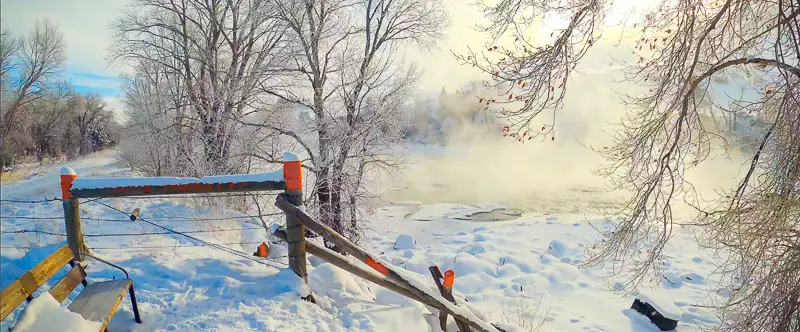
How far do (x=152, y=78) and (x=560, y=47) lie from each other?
14.3 meters

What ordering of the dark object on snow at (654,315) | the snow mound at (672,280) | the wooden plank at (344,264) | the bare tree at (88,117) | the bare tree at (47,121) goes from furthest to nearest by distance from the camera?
the bare tree at (88,117) < the bare tree at (47,121) < the snow mound at (672,280) < the dark object on snow at (654,315) < the wooden plank at (344,264)

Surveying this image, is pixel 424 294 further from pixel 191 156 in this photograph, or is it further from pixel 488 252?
pixel 191 156

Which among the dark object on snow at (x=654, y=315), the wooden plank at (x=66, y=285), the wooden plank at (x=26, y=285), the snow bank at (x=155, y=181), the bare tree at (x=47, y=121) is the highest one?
the bare tree at (x=47, y=121)

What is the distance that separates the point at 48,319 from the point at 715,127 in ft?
22.4

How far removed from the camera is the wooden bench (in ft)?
6.83

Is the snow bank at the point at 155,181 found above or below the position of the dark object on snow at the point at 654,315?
Answer: above

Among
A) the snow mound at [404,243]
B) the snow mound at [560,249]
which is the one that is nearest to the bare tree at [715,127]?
the snow mound at [560,249]

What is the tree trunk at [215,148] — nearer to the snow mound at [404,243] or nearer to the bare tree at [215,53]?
the bare tree at [215,53]

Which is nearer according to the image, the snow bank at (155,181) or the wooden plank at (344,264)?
the snow bank at (155,181)

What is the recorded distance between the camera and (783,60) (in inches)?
141

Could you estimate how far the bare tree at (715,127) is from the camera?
3.39m

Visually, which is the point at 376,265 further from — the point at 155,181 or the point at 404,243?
the point at 404,243

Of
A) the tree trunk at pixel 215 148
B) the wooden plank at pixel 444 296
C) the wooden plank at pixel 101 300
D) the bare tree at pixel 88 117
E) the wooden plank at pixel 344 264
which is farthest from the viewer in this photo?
the bare tree at pixel 88 117

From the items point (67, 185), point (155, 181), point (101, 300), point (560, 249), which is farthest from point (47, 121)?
point (560, 249)
